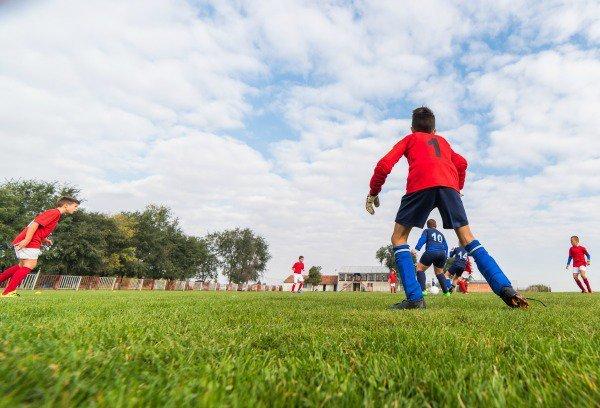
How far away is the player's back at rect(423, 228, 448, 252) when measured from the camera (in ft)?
42.3

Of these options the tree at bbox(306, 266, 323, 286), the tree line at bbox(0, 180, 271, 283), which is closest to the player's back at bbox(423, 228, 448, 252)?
the tree line at bbox(0, 180, 271, 283)

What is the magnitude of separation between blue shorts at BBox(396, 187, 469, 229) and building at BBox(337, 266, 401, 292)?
99.2m

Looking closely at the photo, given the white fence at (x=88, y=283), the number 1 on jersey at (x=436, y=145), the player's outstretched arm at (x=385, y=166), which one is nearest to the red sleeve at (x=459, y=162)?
the number 1 on jersey at (x=436, y=145)

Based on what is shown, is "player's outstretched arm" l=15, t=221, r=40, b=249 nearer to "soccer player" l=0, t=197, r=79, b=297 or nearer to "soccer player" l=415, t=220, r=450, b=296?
"soccer player" l=0, t=197, r=79, b=297

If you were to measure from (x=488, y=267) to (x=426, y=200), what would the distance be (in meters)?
1.19

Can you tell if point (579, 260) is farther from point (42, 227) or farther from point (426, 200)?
point (42, 227)

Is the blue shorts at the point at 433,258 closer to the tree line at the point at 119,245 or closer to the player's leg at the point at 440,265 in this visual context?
the player's leg at the point at 440,265

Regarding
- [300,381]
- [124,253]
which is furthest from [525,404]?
[124,253]

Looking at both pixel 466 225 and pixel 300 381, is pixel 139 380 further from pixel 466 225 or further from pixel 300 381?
pixel 466 225

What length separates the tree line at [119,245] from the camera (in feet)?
159

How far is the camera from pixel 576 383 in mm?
1442

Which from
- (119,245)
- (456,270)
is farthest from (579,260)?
(119,245)

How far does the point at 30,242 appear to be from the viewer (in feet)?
31.3

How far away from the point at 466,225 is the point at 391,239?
1076 mm
